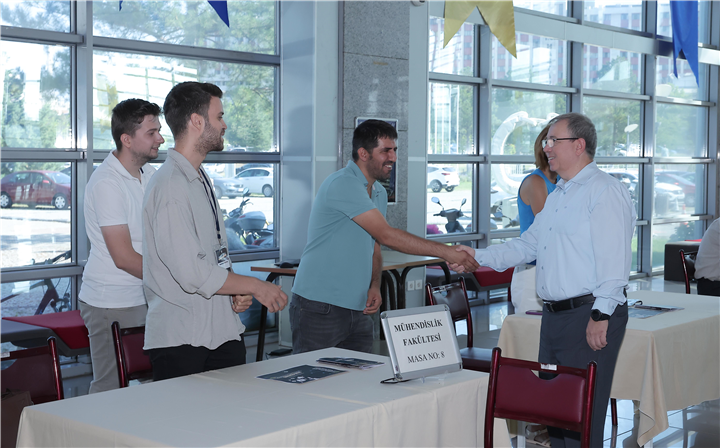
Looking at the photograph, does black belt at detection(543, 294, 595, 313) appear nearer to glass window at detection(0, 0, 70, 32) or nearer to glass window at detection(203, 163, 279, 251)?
glass window at detection(203, 163, 279, 251)

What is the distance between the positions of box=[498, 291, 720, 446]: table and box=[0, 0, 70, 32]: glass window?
408cm

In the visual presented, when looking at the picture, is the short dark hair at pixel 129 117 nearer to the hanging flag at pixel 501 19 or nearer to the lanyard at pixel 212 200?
the lanyard at pixel 212 200

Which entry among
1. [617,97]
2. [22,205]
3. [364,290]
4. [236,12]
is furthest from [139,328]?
[617,97]

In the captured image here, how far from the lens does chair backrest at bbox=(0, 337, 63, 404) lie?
238 centimetres

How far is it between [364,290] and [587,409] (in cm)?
129

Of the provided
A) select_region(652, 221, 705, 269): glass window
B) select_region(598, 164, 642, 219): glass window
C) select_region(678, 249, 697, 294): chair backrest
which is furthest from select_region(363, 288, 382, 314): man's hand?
select_region(652, 221, 705, 269): glass window

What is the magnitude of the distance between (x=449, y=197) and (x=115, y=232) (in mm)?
6037

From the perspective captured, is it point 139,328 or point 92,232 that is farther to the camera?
point 92,232

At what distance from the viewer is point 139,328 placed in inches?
113

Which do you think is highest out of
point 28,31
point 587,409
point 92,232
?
point 28,31

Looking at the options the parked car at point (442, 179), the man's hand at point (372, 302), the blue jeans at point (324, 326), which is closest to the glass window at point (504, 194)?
the parked car at point (442, 179)

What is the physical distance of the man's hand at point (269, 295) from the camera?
2.33 meters

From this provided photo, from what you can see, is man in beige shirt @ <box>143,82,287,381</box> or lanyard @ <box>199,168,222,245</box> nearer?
man in beige shirt @ <box>143,82,287,381</box>

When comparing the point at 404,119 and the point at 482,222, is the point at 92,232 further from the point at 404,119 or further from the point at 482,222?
the point at 482,222
